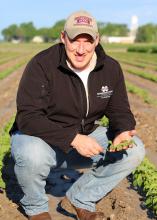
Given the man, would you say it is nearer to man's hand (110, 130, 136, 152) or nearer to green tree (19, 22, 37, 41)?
man's hand (110, 130, 136, 152)

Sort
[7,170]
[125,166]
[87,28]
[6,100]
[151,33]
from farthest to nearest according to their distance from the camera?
1. [151,33]
2. [6,100]
3. [7,170]
4. [125,166]
5. [87,28]

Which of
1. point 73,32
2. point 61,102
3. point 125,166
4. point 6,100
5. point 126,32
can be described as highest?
point 73,32

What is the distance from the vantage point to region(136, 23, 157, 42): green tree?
147 m

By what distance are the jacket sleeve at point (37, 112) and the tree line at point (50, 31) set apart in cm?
15032

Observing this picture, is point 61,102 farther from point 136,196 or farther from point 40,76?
point 136,196

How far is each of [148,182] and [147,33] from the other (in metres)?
149

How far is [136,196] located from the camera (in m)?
4.95

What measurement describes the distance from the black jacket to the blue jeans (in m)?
0.12

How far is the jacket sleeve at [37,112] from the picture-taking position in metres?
3.80

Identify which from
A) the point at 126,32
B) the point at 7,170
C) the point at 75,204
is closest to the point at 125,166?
the point at 75,204

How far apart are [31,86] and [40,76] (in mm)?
116

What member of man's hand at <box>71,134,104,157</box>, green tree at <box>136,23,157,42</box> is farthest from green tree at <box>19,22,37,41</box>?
man's hand at <box>71,134,104,157</box>

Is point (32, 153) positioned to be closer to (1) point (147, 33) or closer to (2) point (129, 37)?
(1) point (147, 33)

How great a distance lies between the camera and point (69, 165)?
4301mm
